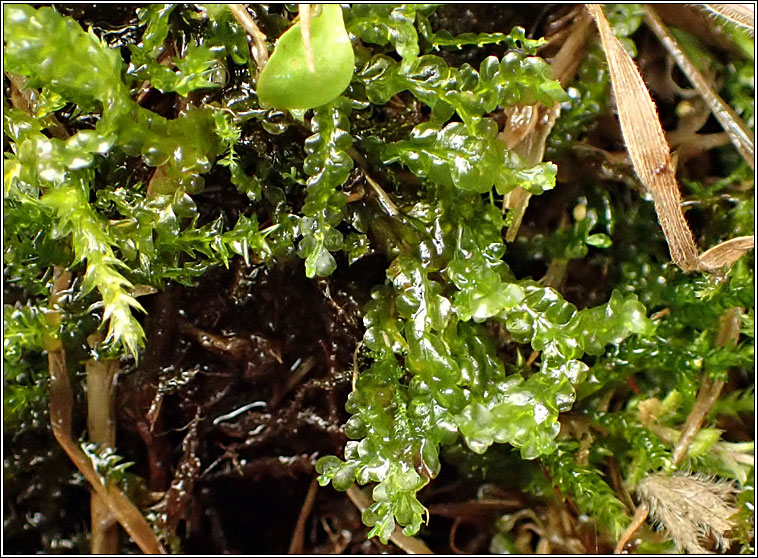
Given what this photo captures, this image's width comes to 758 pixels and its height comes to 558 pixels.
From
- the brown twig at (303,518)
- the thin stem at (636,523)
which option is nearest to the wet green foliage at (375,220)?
the thin stem at (636,523)

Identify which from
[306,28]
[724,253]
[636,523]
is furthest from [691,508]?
[306,28]

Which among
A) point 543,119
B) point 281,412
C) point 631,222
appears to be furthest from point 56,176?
point 631,222

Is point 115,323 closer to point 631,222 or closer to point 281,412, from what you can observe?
point 281,412

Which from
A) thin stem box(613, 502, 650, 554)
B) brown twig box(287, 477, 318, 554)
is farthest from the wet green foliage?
brown twig box(287, 477, 318, 554)

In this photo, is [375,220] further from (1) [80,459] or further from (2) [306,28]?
(1) [80,459]

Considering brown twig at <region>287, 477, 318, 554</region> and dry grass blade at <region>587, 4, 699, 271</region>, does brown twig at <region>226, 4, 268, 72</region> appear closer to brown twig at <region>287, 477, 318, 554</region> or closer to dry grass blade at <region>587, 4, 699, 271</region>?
dry grass blade at <region>587, 4, 699, 271</region>

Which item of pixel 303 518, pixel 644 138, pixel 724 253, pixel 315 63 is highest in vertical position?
pixel 315 63
